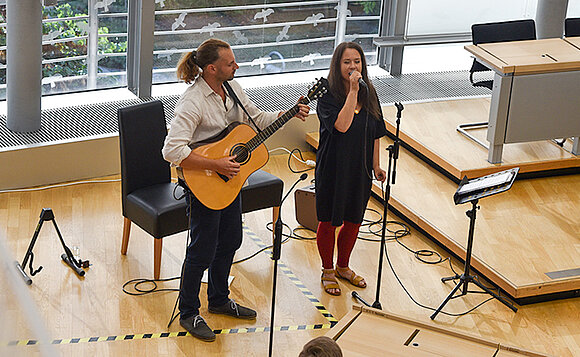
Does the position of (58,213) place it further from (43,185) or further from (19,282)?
(19,282)

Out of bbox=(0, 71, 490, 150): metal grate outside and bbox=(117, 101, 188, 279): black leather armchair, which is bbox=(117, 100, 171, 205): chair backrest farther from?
bbox=(0, 71, 490, 150): metal grate outside

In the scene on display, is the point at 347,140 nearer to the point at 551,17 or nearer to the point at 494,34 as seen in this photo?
the point at 494,34

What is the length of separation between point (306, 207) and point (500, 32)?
8.08ft

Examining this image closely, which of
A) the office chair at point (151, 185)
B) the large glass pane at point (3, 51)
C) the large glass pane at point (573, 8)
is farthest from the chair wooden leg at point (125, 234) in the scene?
the large glass pane at point (573, 8)

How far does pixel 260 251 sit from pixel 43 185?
6.41 ft

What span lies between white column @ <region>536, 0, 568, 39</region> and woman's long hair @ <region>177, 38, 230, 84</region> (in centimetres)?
466

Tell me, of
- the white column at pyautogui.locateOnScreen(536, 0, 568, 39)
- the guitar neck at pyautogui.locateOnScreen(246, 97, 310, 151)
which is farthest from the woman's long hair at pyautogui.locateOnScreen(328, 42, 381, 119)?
the white column at pyautogui.locateOnScreen(536, 0, 568, 39)

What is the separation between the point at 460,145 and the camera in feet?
20.2

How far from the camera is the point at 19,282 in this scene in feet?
1.09

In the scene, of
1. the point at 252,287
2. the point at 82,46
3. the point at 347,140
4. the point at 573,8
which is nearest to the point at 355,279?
the point at 252,287

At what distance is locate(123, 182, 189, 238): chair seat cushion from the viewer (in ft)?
14.7

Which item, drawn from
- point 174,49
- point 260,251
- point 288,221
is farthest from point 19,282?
point 174,49

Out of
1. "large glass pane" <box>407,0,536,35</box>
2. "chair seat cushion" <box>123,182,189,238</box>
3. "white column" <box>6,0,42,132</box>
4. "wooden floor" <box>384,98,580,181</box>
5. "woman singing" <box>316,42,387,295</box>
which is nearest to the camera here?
"woman singing" <box>316,42,387,295</box>

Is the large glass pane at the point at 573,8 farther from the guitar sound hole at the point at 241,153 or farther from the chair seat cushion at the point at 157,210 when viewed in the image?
the guitar sound hole at the point at 241,153
